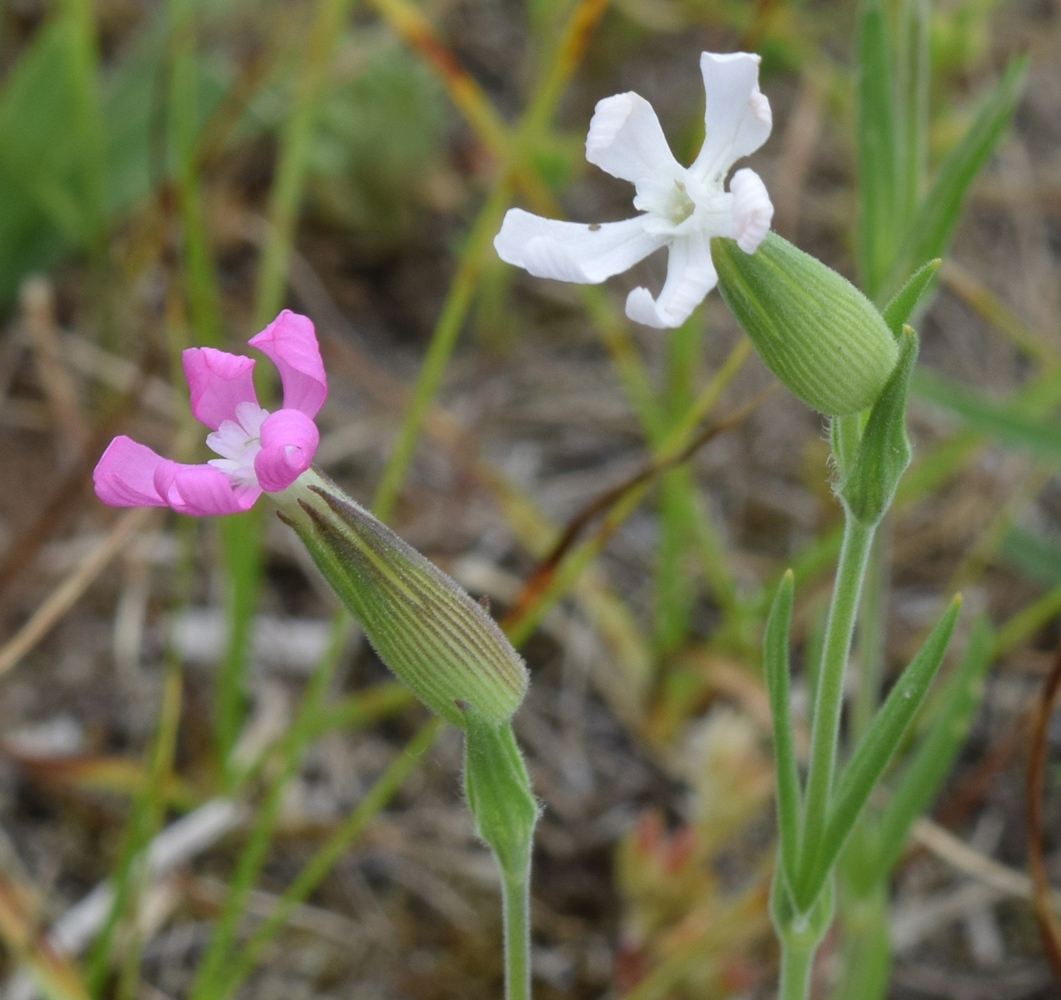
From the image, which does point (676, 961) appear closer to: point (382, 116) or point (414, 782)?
point (414, 782)

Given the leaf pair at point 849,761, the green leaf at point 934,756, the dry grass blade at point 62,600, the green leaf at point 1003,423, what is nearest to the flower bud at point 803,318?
the leaf pair at point 849,761

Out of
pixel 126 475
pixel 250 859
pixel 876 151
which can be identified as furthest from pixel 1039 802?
pixel 126 475

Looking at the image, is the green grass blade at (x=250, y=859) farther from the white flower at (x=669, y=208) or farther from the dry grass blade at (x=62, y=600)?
the white flower at (x=669, y=208)

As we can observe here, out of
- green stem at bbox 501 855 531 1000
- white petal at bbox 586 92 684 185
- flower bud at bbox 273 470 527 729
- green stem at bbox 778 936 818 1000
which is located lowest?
green stem at bbox 778 936 818 1000

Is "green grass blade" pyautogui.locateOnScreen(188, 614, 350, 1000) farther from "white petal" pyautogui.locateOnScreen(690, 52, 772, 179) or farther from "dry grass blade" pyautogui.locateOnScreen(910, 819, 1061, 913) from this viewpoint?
"white petal" pyautogui.locateOnScreen(690, 52, 772, 179)

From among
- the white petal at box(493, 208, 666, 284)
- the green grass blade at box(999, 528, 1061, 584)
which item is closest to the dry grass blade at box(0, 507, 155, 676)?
the white petal at box(493, 208, 666, 284)

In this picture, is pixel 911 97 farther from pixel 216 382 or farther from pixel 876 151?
pixel 216 382
